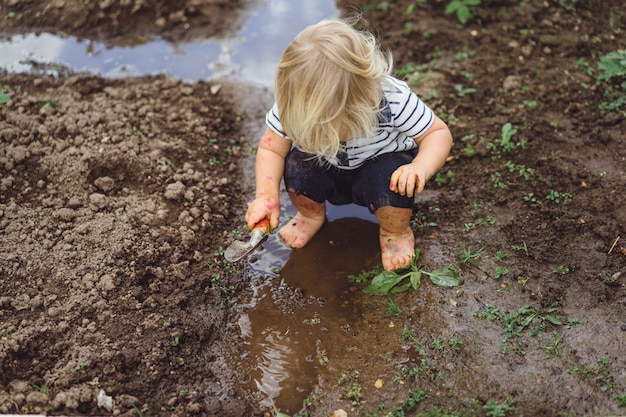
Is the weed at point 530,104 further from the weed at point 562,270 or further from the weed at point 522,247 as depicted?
the weed at point 562,270

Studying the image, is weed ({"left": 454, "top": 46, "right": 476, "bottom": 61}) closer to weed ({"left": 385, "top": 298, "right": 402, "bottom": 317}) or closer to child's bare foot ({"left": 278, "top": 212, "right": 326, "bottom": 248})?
child's bare foot ({"left": 278, "top": 212, "right": 326, "bottom": 248})

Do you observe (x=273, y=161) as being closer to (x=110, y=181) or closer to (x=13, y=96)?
(x=110, y=181)

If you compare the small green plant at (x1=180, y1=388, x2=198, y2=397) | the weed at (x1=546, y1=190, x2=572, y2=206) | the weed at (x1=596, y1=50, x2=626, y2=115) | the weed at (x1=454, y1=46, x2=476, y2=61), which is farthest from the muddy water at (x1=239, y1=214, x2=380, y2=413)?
the weed at (x1=596, y1=50, x2=626, y2=115)

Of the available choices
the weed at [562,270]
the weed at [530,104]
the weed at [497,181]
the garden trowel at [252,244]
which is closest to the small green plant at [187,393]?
the garden trowel at [252,244]

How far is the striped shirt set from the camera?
105 inches

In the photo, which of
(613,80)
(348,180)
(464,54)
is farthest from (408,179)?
(613,80)

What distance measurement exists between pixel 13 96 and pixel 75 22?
1.17 metres

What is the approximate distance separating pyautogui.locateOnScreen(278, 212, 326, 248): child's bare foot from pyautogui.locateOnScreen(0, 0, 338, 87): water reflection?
140cm

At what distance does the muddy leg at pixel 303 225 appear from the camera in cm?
311

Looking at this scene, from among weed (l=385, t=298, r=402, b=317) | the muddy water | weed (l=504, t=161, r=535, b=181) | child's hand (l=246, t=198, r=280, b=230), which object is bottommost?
the muddy water

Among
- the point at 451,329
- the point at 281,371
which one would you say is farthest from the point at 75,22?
the point at 451,329

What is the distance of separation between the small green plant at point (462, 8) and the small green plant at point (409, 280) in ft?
7.24

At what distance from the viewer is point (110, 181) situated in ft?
10.6

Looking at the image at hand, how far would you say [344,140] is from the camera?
8.81 ft
